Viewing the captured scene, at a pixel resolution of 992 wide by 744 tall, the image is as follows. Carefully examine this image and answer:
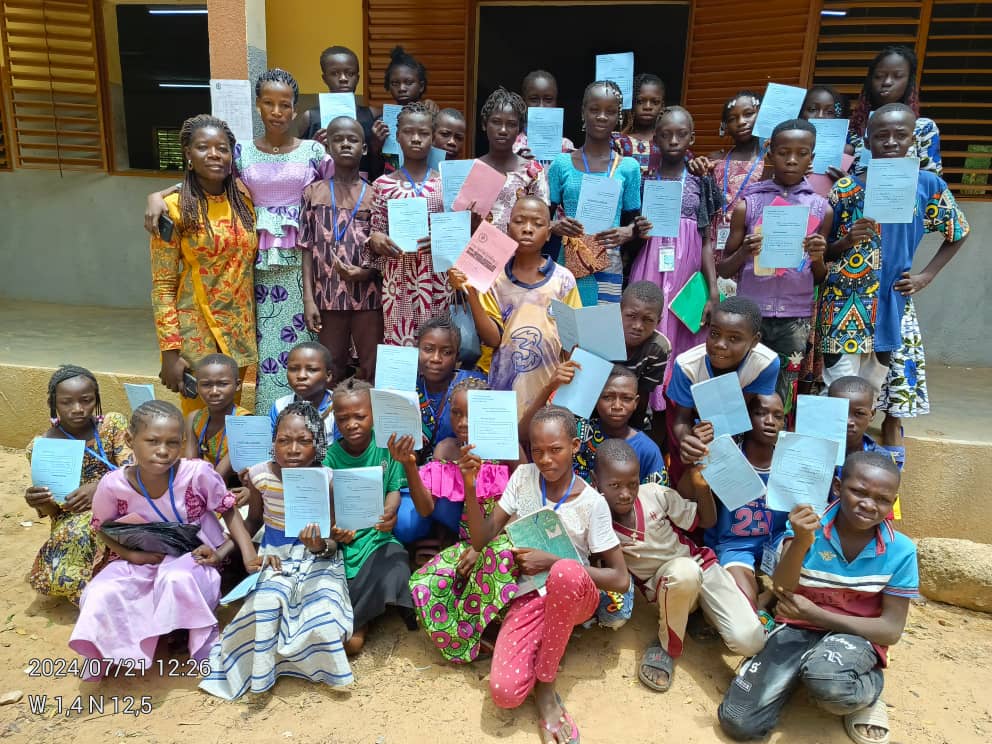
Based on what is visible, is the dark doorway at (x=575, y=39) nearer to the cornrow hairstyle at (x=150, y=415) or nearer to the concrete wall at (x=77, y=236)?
the concrete wall at (x=77, y=236)

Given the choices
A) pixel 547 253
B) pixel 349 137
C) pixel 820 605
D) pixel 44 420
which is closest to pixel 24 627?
pixel 44 420

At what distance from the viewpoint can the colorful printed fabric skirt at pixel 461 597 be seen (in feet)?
8.68

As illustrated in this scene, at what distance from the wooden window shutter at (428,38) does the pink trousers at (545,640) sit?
439 cm

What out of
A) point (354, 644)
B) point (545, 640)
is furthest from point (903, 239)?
point (354, 644)

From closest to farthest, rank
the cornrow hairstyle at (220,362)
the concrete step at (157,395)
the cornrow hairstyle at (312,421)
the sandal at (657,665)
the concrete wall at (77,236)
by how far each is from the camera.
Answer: the sandal at (657,665) < the cornrow hairstyle at (312,421) < the cornrow hairstyle at (220,362) < the concrete step at (157,395) < the concrete wall at (77,236)

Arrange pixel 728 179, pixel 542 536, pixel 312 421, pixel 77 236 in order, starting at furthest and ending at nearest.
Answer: pixel 77 236 < pixel 728 179 < pixel 312 421 < pixel 542 536

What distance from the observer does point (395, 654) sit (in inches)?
113

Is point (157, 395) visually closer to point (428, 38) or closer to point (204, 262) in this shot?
point (204, 262)

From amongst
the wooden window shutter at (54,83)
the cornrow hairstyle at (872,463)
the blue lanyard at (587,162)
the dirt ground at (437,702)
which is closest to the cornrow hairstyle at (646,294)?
the blue lanyard at (587,162)

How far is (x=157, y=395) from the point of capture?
475cm

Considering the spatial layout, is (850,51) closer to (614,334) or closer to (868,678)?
(614,334)

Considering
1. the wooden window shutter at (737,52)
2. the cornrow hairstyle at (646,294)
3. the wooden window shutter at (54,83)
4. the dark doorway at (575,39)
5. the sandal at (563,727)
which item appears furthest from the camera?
the wooden window shutter at (54,83)

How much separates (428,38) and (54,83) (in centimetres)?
367

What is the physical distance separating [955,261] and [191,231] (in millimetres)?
5083
